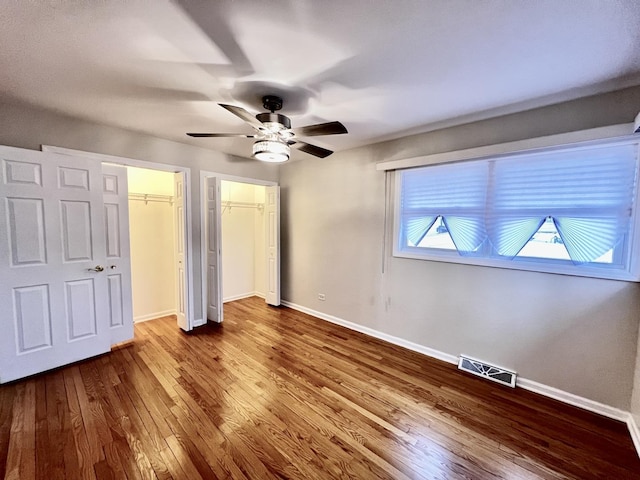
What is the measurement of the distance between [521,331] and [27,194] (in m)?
4.65

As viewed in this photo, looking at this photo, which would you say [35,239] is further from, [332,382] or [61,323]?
[332,382]

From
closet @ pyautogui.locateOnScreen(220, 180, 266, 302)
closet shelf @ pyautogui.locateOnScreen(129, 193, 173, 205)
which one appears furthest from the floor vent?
closet shelf @ pyautogui.locateOnScreen(129, 193, 173, 205)

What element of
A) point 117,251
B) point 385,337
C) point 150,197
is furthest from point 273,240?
point 385,337

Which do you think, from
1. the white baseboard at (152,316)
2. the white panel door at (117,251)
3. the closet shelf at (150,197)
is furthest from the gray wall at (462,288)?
the white panel door at (117,251)

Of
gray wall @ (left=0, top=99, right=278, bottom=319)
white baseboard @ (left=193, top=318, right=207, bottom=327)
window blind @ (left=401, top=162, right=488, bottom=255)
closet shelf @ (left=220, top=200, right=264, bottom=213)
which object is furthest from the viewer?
closet shelf @ (left=220, top=200, right=264, bottom=213)

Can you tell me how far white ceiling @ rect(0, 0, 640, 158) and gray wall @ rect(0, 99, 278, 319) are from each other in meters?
0.26

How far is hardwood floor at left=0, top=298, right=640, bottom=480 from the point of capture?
1.52m

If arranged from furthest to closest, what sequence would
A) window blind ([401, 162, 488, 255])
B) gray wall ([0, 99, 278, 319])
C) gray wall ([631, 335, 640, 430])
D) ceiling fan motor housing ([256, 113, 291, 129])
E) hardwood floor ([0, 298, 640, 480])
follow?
window blind ([401, 162, 488, 255]) < gray wall ([0, 99, 278, 319]) < ceiling fan motor housing ([256, 113, 291, 129]) < gray wall ([631, 335, 640, 430]) < hardwood floor ([0, 298, 640, 480])

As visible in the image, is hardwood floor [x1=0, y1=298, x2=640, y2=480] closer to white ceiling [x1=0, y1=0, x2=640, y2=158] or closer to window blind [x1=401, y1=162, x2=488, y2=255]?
window blind [x1=401, y1=162, x2=488, y2=255]

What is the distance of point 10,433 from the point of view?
5.63 feet

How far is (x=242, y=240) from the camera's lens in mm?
4887

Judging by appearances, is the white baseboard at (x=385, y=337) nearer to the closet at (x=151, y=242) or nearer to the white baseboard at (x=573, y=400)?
the white baseboard at (x=573, y=400)

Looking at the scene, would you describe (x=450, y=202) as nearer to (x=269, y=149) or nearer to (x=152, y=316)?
(x=269, y=149)

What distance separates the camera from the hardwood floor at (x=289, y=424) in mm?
1523
